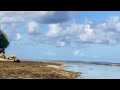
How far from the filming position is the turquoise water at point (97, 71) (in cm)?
554

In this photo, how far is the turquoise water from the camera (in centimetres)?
554

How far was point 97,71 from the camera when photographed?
714cm
